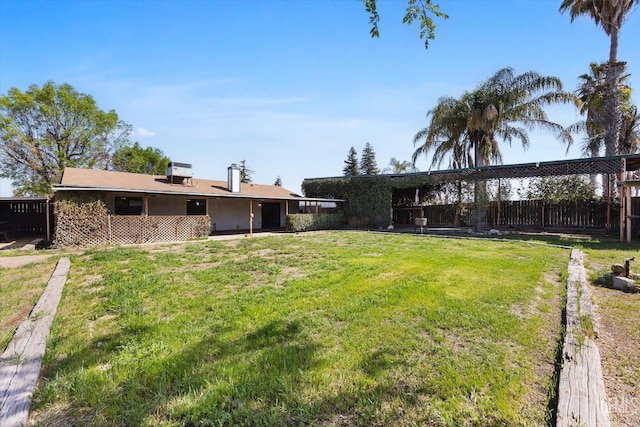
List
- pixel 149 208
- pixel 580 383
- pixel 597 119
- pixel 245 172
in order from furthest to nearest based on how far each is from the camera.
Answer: pixel 245 172 → pixel 597 119 → pixel 149 208 → pixel 580 383

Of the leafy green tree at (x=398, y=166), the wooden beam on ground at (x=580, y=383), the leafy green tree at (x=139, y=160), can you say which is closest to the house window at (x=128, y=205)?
the wooden beam on ground at (x=580, y=383)

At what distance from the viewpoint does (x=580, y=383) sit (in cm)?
220

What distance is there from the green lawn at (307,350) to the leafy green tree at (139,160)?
28356 mm

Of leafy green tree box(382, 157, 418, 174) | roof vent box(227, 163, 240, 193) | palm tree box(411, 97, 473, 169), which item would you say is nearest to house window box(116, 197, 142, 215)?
roof vent box(227, 163, 240, 193)

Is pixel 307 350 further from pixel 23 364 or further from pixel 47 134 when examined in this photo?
pixel 47 134

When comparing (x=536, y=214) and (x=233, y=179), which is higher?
(x=233, y=179)

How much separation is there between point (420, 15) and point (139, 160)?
35238 mm

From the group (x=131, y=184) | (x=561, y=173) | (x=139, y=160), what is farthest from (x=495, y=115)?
(x=139, y=160)

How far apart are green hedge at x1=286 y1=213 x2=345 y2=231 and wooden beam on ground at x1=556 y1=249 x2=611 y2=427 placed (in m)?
14.1

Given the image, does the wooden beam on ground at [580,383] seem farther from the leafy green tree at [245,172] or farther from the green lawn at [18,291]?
the leafy green tree at [245,172]

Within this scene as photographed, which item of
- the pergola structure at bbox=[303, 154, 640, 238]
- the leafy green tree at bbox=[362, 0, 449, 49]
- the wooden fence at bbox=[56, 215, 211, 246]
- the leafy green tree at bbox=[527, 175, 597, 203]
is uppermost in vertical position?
the leafy green tree at bbox=[362, 0, 449, 49]

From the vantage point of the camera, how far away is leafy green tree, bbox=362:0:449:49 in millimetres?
2959

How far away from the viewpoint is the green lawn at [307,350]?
6.73 feet

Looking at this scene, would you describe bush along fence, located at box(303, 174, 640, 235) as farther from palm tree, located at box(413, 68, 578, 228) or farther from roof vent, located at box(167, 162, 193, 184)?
roof vent, located at box(167, 162, 193, 184)
